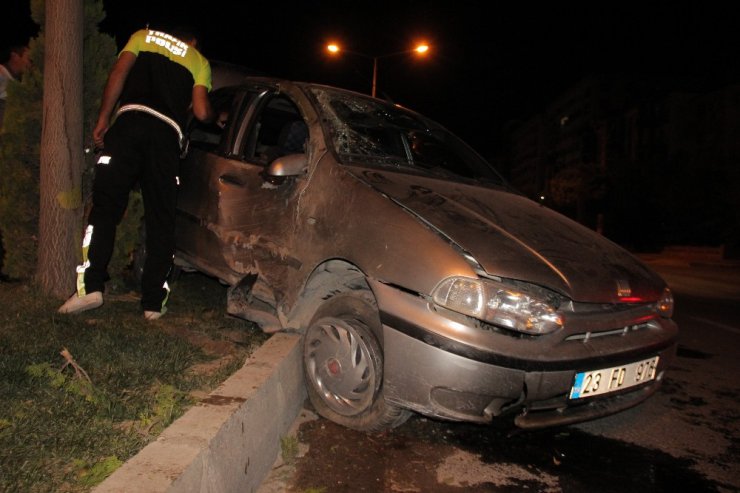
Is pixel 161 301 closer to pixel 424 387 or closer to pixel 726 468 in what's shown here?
pixel 424 387

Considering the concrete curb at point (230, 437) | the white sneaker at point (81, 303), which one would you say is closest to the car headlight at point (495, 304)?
the concrete curb at point (230, 437)

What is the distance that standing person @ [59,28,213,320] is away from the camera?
3.72 meters

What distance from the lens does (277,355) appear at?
2.92 meters

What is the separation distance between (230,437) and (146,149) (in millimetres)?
2311

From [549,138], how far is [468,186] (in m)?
99.1

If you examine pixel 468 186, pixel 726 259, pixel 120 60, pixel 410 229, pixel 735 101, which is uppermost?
pixel 735 101

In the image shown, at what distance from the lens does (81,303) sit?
3.66m

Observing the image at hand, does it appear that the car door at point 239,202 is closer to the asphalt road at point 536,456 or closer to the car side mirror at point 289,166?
the car side mirror at point 289,166

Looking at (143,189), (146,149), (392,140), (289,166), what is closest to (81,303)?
(143,189)

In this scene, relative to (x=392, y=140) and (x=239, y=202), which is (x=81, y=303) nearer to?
(x=239, y=202)

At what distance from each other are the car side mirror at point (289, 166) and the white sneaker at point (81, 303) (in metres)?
1.41

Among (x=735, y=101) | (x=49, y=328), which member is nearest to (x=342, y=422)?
(x=49, y=328)

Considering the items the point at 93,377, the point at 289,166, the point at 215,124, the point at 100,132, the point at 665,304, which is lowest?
the point at 93,377

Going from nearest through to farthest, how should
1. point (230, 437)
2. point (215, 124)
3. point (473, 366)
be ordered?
point (230, 437) < point (473, 366) < point (215, 124)
